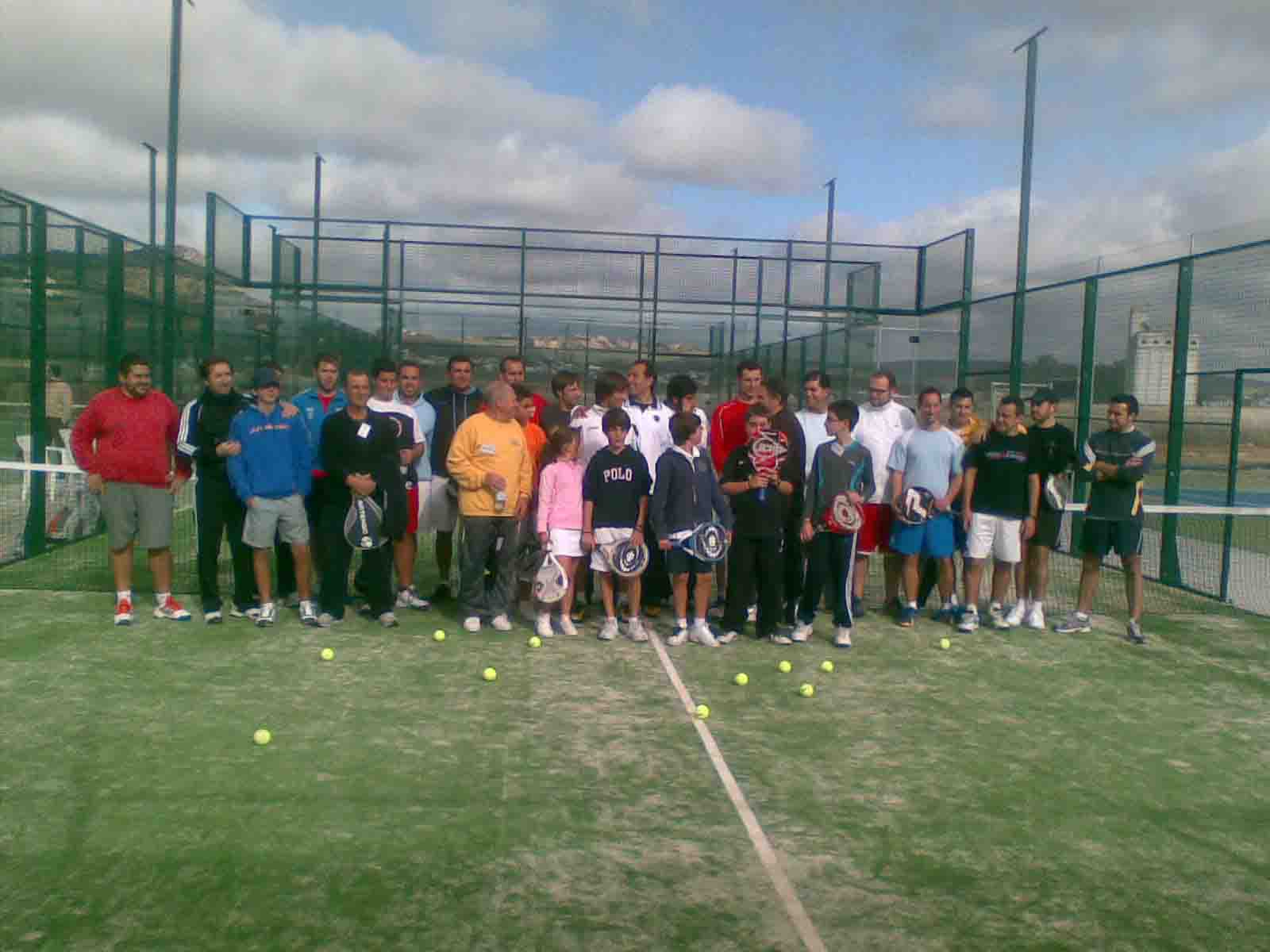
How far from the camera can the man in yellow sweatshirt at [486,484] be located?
26.2ft

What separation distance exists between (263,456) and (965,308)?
10214 mm

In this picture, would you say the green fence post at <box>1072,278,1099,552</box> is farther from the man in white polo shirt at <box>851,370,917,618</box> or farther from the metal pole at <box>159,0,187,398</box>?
the metal pole at <box>159,0,187,398</box>

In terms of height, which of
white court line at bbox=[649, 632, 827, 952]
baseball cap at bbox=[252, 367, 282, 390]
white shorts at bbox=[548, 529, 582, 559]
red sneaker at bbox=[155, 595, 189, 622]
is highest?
baseball cap at bbox=[252, 367, 282, 390]

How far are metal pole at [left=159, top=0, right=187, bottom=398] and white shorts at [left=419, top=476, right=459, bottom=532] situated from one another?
4.70 metres

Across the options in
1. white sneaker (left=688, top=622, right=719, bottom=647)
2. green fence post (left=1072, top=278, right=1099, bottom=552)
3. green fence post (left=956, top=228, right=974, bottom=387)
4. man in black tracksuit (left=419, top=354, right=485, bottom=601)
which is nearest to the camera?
white sneaker (left=688, top=622, right=719, bottom=647)

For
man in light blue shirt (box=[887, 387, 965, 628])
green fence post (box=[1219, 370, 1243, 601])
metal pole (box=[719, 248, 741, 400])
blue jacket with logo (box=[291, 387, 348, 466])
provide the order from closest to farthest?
blue jacket with logo (box=[291, 387, 348, 466])
man in light blue shirt (box=[887, 387, 965, 628])
green fence post (box=[1219, 370, 1243, 601])
metal pole (box=[719, 248, 741, 400])

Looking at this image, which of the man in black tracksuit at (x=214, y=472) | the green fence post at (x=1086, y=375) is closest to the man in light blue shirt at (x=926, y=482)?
the green fence post at (x=1086, y=375)

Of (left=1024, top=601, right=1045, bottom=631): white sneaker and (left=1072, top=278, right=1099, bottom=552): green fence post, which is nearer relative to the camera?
(left=1024, top=601, right=1045, bottom=631): white sneaker

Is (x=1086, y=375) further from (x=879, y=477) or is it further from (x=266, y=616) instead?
(x=266, y=616)

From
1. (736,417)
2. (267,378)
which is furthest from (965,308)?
(267,378)

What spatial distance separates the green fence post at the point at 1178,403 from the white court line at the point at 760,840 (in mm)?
6423

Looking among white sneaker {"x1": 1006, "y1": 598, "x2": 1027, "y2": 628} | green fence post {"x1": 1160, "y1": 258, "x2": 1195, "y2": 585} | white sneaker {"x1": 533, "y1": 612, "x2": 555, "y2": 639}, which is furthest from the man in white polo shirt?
green fence post {"x1": 1160, "y1": 258, "x2": 1195, "y2": 585}

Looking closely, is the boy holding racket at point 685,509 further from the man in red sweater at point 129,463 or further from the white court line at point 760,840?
the man in red sweater at point 129,463

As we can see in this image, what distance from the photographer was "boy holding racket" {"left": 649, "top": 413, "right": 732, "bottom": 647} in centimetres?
775
